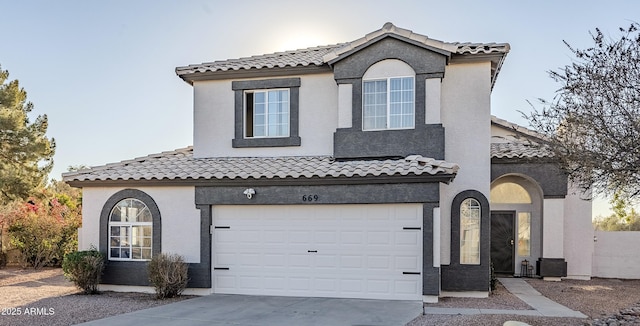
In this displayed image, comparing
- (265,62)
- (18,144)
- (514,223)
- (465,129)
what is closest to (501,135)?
(514,223)

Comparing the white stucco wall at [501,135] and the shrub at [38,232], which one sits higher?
the white stucco wall at [501,135]

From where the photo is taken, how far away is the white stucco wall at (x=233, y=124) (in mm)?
15117

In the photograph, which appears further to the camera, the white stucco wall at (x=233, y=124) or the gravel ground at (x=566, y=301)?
the white stucco wall at (x=233, y=124)

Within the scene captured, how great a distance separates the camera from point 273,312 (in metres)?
11.4

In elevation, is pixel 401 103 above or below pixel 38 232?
above

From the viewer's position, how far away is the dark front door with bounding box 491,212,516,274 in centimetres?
1850

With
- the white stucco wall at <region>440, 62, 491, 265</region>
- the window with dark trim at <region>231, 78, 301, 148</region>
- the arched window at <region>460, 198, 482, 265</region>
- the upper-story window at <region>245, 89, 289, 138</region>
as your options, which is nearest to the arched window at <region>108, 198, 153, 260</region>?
the window with dark trim at <region>231, 78, 301, 148</region>

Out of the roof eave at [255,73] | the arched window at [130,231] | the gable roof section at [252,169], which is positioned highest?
the roof eave at [255,73]

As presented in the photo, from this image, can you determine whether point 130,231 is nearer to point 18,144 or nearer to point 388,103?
point 388,103

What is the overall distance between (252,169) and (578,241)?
11.4 meters

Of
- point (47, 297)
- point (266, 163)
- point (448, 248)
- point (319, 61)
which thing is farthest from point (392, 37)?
point (47, 297)

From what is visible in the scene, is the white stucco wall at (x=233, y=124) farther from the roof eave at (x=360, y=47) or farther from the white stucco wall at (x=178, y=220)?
the white stucco wall at (x=178, y=220)

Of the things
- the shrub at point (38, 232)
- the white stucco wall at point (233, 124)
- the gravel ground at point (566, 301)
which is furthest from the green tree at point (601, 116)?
the shrub at point (38, 232)

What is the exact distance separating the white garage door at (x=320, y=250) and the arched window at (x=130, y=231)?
1.95 m
